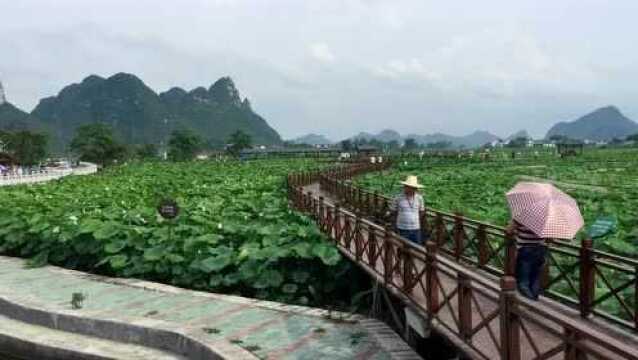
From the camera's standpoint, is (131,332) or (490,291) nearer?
(490,291)

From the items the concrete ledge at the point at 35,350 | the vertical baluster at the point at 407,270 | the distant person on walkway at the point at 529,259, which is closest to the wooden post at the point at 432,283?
the vertical baluster at the point at 407,270

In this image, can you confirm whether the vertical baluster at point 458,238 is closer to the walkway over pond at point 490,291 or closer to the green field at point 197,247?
the walkway over pond at point 490,291

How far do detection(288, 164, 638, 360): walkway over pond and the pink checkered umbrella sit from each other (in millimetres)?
367

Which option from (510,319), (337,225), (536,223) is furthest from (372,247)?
(510,319)

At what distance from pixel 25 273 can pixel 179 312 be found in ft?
15.0

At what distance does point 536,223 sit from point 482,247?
9.05ft

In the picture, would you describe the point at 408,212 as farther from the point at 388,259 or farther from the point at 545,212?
the point at 545,212

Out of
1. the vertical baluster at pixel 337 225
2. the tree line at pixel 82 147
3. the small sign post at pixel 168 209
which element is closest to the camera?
the vertical baluster at pixel 337 225

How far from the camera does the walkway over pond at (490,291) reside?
4422 mm

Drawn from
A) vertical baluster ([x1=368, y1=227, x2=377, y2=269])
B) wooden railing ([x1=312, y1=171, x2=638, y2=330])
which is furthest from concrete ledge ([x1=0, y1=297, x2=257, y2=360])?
wooden railing ([x1=312, y1=171, x2=638, y2=330])

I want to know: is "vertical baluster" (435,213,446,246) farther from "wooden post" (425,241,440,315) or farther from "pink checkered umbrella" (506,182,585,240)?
"wooden post" (425,241,440,315)

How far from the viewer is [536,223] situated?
626 cm

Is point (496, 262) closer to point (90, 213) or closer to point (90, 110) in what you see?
point (90, 213)

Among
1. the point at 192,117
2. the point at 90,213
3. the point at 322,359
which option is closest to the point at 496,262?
the point at 322,359
